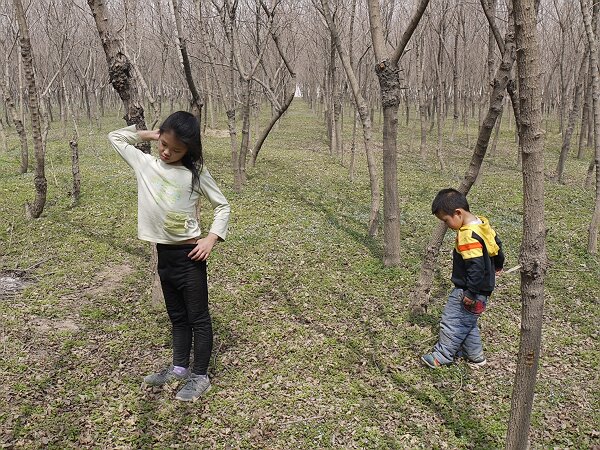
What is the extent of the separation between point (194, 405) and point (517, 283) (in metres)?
4.97

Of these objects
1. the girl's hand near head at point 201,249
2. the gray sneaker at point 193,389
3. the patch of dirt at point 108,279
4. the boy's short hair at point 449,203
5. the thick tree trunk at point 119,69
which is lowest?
the gray sneaker at point 193,389

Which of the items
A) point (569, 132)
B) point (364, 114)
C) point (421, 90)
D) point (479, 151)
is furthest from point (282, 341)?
point (421, 90)

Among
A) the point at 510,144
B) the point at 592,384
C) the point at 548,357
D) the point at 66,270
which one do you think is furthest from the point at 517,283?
the point at 510,144

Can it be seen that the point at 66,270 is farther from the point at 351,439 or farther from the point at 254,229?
the point at 351,439

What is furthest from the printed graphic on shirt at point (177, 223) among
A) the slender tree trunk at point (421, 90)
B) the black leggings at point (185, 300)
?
the slender tree trunk at point (421, 90)

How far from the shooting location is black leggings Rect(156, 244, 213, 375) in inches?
146

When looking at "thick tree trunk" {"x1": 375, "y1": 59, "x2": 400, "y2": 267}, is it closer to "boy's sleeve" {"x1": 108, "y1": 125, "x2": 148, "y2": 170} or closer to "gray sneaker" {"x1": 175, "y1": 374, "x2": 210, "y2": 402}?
"boy's sleeve" {"x1": 108, "y1": 125, "x2": 148, "y2": 170}

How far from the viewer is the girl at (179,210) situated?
3.50 metres

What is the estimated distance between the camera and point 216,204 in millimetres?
3758

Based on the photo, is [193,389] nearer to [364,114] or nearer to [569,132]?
[364,114]

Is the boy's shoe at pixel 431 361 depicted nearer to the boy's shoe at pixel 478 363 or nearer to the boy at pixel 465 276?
the boy at pixel 465 276

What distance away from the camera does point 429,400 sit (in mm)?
4184

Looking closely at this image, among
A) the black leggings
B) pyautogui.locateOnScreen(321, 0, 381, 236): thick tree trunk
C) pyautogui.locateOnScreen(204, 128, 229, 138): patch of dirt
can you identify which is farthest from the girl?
pyautogui.locateOnScreen(204, 128, 229, 138): patch of dirt

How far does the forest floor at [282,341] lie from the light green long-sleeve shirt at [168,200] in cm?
154
